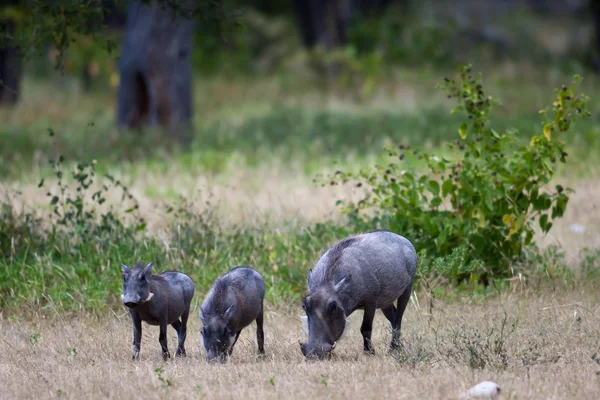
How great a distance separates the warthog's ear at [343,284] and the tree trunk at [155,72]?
12.0 meters

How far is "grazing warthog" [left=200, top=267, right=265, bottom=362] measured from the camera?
686cm

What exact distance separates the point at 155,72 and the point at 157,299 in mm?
12267

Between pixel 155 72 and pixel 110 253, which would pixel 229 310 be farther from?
pixel 155 72

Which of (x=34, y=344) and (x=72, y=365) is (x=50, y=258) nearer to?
(x=34, y=344)

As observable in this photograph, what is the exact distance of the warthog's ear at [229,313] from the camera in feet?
22.4

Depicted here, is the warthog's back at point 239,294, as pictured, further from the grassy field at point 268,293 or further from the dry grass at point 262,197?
the dry grass at point 262,197

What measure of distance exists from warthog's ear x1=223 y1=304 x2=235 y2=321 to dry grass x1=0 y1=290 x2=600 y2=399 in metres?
0.35

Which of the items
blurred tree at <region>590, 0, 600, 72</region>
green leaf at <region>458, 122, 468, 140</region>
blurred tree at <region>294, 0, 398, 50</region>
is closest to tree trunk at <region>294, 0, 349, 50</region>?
blurred tree at <region>294, 0, 398, 50</region>

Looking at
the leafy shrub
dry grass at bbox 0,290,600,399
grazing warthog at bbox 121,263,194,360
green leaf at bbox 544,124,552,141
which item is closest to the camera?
dry grass at bbox 0,290,600,399

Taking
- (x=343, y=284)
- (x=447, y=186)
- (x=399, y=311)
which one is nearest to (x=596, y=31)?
(x=447, y=186)

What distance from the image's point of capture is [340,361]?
671cm

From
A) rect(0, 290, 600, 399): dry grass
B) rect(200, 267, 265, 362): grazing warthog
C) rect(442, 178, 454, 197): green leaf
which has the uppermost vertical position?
rect(442, 178, 454, 197): green leaf

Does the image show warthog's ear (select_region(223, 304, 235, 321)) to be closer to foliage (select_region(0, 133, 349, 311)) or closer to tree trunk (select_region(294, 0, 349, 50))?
foliage (select_region(0, 133, 349, 311))

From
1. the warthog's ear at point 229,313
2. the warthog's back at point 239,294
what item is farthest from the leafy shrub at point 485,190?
the warthog's ear at point 229,313
